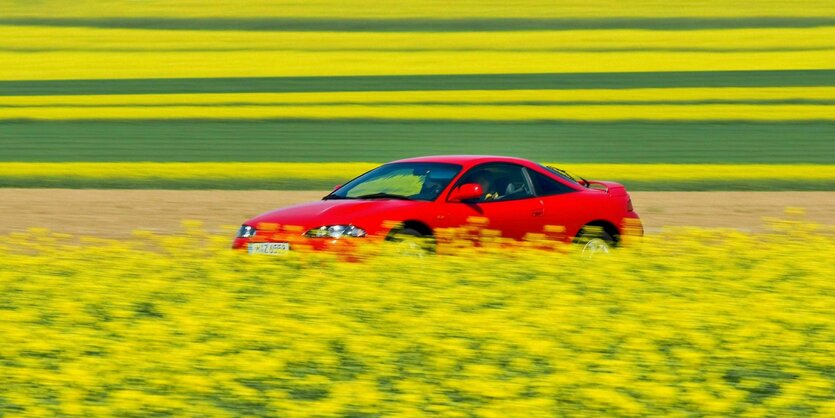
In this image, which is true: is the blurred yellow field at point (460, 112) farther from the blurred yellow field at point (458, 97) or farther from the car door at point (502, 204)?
the car door at point (502, 204)


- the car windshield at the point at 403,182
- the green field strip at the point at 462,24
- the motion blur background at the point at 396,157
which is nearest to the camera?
the motion blur background at the point at 396,157

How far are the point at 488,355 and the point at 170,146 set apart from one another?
826 inches

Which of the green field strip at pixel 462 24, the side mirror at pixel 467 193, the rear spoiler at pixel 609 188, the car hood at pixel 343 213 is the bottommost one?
the car hood at pixel 343 213

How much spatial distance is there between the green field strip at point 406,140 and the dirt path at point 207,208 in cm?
381

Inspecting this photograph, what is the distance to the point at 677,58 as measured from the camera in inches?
1329

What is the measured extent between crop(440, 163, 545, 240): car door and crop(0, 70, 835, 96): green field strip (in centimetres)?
1918

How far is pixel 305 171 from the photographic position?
2256 cm

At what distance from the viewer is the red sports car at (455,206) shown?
1017cm

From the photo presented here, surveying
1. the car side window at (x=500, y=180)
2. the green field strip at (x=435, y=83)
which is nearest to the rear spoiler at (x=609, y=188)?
the car side window at (x=500, y=180)

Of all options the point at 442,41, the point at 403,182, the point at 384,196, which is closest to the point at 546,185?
the point at 403,182

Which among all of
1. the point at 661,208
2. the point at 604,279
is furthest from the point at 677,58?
the point at 604,279

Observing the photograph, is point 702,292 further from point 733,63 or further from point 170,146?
point 733,63

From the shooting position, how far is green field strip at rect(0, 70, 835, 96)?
30734 mm
